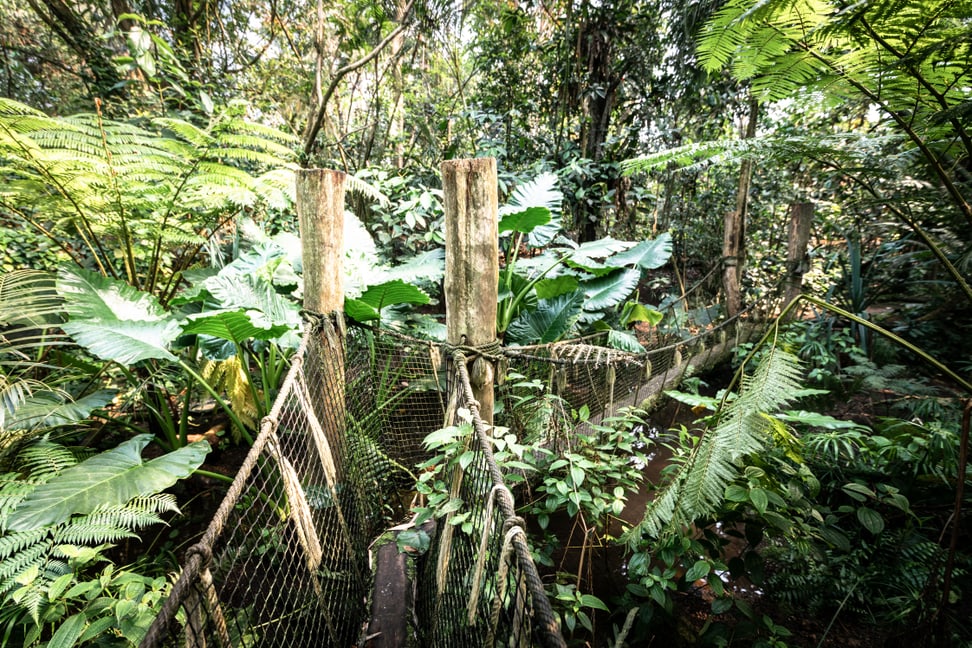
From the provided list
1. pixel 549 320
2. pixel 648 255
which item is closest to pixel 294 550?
pixel 549 320

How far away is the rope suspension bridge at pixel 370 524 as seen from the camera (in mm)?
621

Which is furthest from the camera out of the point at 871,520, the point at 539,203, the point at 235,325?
the point at 539,203

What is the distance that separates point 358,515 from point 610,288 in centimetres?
217

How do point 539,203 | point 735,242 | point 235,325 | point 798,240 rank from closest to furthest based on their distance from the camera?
point 235,325 → point 539,203 → point 798,240 → point 735,242

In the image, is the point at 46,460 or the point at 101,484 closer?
the point at 101,484

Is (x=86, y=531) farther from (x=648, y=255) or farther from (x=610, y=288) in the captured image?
(x=648, y=255)

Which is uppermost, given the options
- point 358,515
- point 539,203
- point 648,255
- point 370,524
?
point 539,203

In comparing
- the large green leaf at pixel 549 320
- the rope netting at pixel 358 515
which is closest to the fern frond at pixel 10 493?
the rope netting at pixel 358 515

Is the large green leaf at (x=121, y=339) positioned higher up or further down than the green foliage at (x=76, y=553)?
higher up

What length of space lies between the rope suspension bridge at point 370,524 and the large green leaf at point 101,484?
0.22 meters

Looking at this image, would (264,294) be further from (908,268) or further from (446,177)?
(908,268)

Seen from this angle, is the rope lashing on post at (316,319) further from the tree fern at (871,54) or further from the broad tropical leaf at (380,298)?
the tree fern at (871,54)

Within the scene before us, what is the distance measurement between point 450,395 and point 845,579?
1.51 m

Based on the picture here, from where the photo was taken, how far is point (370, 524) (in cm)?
179
